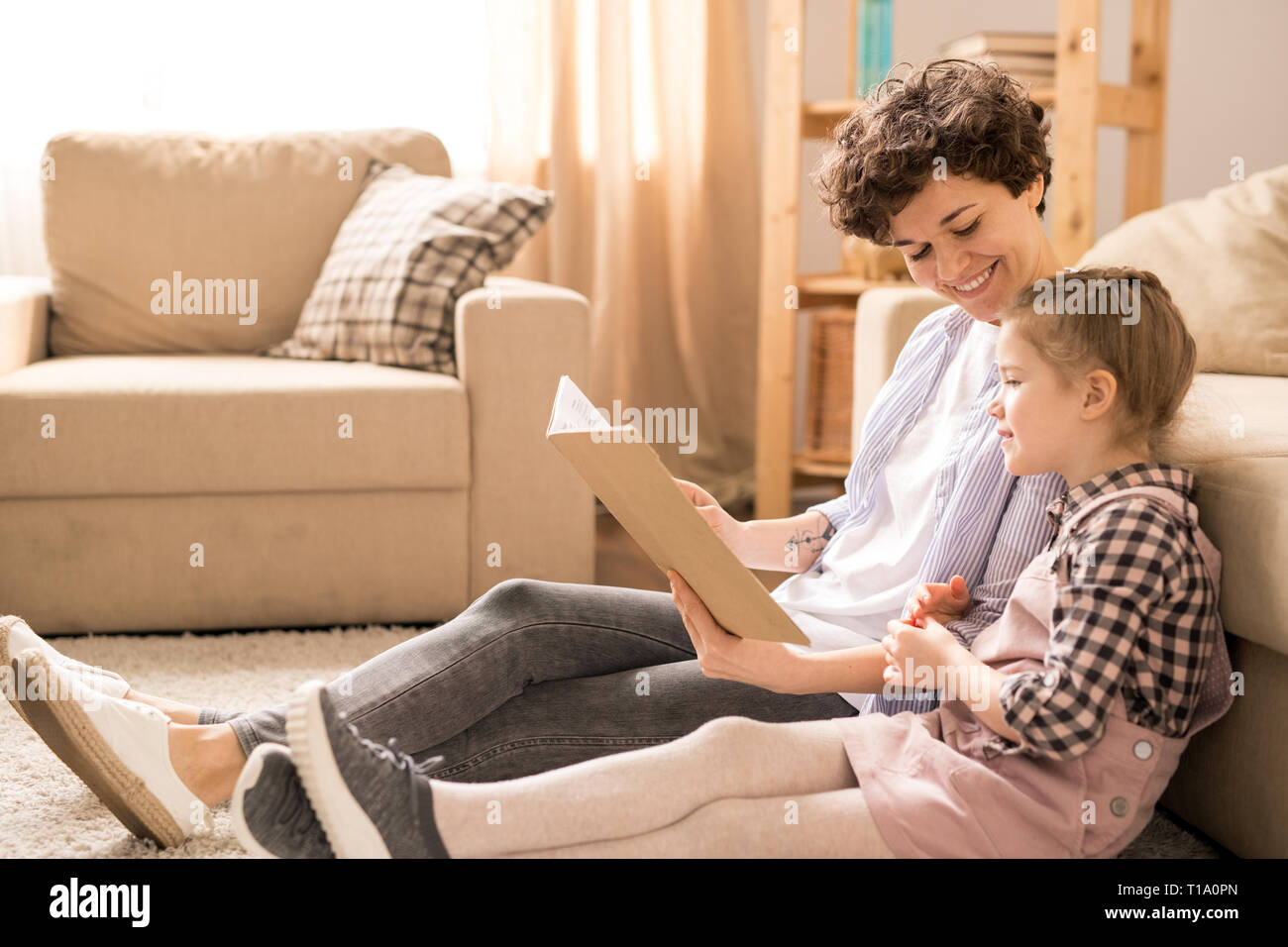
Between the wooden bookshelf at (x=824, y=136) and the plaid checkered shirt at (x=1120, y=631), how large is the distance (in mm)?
1564

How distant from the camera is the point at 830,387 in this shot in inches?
116

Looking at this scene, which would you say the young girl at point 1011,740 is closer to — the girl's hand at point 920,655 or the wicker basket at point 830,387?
the girl's hand at point 920,655

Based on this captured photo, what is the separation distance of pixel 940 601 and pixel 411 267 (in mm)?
1449

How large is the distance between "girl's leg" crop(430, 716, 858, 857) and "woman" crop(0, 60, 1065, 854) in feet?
0.30

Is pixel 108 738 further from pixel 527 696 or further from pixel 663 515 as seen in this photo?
pixel 663 515

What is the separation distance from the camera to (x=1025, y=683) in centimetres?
95

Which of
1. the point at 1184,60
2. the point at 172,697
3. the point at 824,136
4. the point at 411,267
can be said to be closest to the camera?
the point at 172,697

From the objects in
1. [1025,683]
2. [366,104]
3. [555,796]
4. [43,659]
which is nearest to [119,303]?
[366,104]

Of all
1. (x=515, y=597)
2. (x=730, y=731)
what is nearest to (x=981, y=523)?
(x=730, y=731)

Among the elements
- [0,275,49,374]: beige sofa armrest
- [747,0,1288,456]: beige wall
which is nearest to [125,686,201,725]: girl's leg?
[0,275,49,374]: beige sofa armrest

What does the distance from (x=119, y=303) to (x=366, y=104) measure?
898 millimetres

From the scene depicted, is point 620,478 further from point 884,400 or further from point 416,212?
point 416,212

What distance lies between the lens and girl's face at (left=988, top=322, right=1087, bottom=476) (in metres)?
1.01

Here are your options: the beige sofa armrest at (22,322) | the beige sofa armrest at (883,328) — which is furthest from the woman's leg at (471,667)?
the beige sofa armrest at (22,322)
